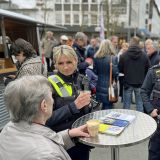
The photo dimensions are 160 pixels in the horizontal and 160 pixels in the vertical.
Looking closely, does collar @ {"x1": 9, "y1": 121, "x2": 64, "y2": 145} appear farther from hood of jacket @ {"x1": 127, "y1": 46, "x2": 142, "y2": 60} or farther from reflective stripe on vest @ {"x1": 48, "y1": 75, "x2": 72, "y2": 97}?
hood of jacket @ {"x1": 127, "y1": 46, "x2": 142, "y2": 60}

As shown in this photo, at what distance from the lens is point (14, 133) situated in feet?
5.36

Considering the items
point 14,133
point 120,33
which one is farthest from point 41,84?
point 120,33

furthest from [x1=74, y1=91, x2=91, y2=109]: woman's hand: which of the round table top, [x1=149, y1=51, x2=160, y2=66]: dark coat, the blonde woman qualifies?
[x1=149, y1=51, x2=160, y2=66]: dark coat

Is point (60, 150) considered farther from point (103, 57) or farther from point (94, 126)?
point (103, 57)

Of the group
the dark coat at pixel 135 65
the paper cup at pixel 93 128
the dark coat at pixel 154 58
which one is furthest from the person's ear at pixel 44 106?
the dark coat at pixel 154 58

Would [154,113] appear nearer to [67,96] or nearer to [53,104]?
[67,96]

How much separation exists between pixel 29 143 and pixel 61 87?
1.11m

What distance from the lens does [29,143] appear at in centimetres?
154

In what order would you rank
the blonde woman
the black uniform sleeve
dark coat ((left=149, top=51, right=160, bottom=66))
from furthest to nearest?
dark coat ((left=149, top=51, right=160, bottom=66)), the blonde woman, the black uniform sleeve

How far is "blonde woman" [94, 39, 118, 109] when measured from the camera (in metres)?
5.59

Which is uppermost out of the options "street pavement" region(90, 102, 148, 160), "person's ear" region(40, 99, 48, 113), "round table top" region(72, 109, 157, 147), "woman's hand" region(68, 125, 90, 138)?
"person's ear" region(40, 99, 48, 113)

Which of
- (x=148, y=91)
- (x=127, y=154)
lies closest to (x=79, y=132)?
(x=148, y=91)

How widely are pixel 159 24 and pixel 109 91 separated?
298 feet

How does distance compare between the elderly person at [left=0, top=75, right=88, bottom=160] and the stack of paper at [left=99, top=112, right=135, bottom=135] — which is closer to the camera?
the elderly person at [left=0, top=75, right=88, bottom=160]
